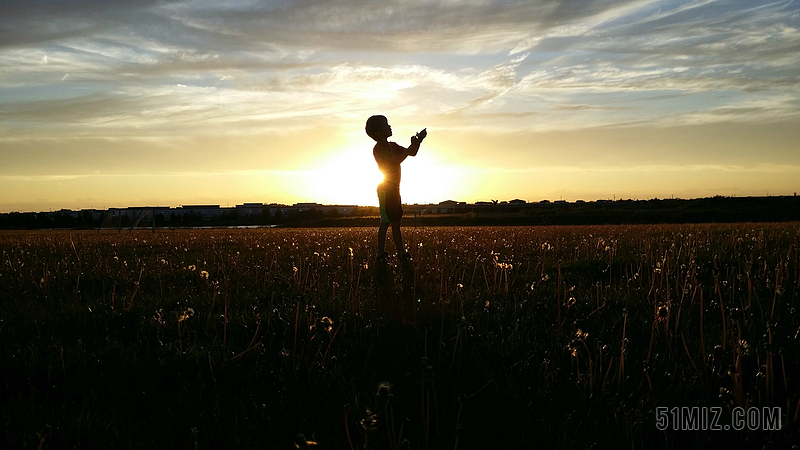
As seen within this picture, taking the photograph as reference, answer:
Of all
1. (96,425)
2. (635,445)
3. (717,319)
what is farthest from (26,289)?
(717,319)

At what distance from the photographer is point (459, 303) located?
17.6 ft

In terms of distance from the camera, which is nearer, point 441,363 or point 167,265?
point 441,363

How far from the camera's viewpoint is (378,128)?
893 cm

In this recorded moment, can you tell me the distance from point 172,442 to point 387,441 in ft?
3.41

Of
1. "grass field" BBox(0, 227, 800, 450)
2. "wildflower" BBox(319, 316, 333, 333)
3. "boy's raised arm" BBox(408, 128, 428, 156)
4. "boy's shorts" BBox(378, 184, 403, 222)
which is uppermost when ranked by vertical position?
"boy's raised arm" BBox(408, 128, 428, 156)

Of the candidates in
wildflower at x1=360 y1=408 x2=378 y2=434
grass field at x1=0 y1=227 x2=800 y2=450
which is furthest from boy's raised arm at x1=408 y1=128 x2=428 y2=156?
wildflower at x1=360 y1=408 x2=378 y2=434

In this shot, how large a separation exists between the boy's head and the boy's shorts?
820 mm

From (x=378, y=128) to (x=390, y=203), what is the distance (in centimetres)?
123

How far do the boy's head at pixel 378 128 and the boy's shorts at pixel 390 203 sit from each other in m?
0.82

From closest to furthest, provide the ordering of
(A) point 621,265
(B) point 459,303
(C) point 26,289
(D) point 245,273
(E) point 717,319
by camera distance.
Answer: (E) point 717,319, (B) point 459,303, (C) point 26,289, (D) point 245,273, (A) point 621,265

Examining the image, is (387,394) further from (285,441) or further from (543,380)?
(543,380)

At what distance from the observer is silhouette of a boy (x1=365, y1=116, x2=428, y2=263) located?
8.91 m

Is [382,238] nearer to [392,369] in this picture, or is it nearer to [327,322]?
[327,322]

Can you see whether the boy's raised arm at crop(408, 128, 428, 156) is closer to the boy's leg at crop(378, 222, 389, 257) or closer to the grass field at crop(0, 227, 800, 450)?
the boy's leg at crop(378, 222, 389, 257)
